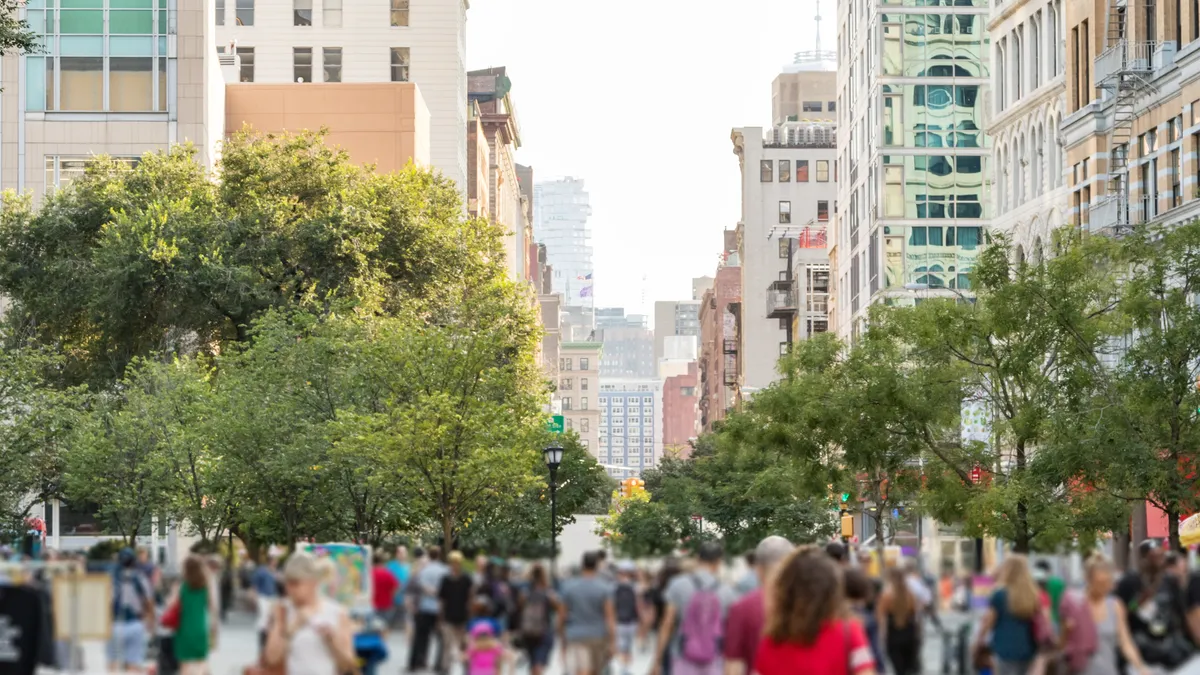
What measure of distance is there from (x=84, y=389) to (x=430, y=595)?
52195mm

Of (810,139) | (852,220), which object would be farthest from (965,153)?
(810,139)

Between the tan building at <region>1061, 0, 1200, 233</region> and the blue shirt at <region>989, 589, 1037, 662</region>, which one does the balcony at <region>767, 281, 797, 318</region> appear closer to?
the tan building at <region>1061, 0, 1200, 233</region>

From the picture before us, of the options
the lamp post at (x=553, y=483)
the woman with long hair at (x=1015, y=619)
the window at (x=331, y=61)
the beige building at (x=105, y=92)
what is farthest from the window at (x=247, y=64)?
the woman with long hair at (x=1015, y=619)

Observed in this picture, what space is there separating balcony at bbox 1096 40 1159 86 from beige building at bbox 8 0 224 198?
160ft

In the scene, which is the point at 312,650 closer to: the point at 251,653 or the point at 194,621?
the point at 251,653

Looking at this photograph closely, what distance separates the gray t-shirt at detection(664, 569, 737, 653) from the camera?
1666cm

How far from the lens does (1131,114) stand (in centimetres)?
6106

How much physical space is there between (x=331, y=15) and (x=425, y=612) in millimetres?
123187

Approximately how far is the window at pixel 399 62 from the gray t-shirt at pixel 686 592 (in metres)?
123

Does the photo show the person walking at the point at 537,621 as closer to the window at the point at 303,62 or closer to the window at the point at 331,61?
the window at the point at 331,61

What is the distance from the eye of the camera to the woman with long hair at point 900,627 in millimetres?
16578

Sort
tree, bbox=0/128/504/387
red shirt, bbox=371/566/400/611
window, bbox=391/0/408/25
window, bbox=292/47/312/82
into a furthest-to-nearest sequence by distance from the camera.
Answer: window, bbox=391/0/408/25, window, bbox=292/47/312/82, tree, bbox=0/128/504/387, red shirt, bbox=371/566/400/611

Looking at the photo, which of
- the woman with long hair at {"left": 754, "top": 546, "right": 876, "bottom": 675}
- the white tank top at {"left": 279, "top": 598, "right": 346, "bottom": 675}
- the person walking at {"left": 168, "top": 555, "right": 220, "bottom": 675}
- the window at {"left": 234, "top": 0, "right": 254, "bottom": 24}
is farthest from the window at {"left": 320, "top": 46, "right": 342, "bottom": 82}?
the woman with long hair at {"left": 754, "top": 546, "right": 876, "bottom": 675}

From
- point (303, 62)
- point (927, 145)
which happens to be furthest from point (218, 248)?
point (303, 62)
